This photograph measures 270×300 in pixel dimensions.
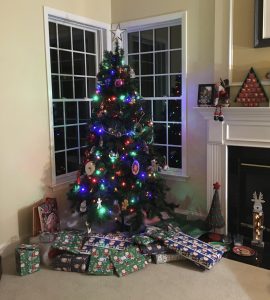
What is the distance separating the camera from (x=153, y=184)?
3797mm

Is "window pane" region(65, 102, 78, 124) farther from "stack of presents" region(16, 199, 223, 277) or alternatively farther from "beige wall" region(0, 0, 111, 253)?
"stack of presents" region(16, 199, 223, 277)

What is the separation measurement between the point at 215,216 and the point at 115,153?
4.05 feet

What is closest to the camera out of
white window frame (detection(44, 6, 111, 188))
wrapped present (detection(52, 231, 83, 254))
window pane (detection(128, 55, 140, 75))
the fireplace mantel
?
wrapped present (detection(52, 231, 83, 254))

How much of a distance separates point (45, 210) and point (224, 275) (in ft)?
6.15

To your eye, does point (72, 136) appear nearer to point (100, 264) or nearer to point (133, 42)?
point (133, 42)

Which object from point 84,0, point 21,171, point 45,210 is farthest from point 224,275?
point 84,0

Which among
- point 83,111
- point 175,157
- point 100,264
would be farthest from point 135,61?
point 100,264

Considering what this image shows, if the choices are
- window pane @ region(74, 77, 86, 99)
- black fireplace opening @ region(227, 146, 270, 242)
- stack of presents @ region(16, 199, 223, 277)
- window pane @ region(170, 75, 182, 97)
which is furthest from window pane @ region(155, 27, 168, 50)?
stack of presents @ region(16, 199, 223, 277)

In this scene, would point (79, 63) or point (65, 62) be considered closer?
point (65, 62)

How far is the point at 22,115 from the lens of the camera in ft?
11.6

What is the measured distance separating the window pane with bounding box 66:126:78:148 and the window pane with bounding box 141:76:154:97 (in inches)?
39.8

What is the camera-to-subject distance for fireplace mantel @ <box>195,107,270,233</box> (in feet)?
11.4

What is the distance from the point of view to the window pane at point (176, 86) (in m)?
4.29

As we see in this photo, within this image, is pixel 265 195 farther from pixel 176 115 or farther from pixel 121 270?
pixel 121 270
